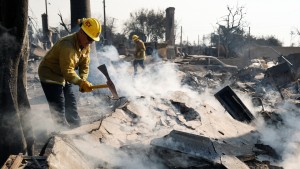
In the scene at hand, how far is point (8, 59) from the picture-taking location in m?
3.26

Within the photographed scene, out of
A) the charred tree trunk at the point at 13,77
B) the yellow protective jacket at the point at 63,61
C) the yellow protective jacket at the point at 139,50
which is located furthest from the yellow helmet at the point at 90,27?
the yellow protective jacket at the point at 139,50

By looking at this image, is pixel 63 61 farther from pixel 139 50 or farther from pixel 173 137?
pixel 139 50

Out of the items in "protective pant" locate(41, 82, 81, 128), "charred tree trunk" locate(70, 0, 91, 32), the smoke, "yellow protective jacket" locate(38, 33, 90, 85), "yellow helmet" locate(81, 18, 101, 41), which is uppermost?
"charred tree trunk" locate(70, 0, 91, 32)

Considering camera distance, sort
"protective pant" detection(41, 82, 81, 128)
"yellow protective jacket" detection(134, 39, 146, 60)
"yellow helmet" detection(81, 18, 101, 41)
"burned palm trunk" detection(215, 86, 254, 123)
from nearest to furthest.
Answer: "yellow helmet" detection(81, 18, 101, 41)
"protective pant" detection(41, 82, 81, 128)
"burned palm trunk" detection(215, 86, 254, 123)
"yellow protective jacket" detection(134, 39, 146, 60)

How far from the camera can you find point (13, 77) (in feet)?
11.0

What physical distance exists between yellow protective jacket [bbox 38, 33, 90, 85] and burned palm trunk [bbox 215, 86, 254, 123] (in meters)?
2.68

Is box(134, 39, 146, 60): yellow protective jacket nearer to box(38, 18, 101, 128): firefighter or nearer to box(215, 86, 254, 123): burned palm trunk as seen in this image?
box(215, 86, 254, 123): burned palm trunk

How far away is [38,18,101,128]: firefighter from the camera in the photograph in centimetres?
379

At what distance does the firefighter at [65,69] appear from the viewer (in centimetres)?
379

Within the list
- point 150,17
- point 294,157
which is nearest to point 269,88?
point 294,157

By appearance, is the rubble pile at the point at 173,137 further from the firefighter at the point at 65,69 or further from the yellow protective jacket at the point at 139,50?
the yellow protective jacket at the point at 139,50

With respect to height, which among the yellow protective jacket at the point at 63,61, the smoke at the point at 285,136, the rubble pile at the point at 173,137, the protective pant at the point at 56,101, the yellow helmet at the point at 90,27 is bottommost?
the smoke at the point at 285,136

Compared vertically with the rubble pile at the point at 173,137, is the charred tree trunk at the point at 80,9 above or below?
above

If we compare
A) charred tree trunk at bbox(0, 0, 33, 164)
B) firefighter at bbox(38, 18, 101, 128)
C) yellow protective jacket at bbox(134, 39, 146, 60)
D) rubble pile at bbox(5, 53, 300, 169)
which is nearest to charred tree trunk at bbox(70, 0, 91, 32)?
yellow protective jacket at bbox(134, 39, 146, 60)
